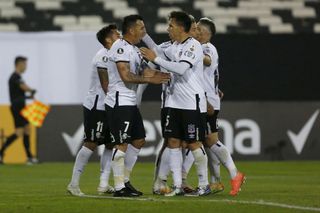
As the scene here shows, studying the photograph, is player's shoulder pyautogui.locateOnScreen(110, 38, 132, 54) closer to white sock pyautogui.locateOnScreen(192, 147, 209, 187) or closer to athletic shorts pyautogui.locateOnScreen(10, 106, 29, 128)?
white sock pyautogui.locateOnScreen(192, 147, 209, 187)

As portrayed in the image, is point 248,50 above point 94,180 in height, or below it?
above

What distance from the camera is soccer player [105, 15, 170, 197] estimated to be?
38.9 feet

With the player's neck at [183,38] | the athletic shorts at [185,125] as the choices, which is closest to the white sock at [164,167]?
the athletic shorts at [185,125]

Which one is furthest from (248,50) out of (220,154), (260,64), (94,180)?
(220,154)

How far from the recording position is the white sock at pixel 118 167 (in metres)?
11.9

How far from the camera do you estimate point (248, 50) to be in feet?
72.3

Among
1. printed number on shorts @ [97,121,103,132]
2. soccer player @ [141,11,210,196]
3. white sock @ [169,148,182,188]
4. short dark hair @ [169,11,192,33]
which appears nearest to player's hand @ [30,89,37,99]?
printed number on shorts @ [97,121,103,132]

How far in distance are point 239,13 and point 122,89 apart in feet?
45.5

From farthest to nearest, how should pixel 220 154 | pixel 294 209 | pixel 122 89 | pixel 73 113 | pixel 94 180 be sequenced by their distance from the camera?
pixel 73 113 < pixel 94 180 < pixel 220 154 < pixel 122 89 < pixel 294 209

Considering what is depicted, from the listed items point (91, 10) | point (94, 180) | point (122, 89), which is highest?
point (91, 10)

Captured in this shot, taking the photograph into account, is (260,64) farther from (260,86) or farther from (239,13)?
(239,13)

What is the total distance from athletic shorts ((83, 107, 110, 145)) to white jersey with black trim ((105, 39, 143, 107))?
2.56ft

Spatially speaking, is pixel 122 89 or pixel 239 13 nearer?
pixel 122 89

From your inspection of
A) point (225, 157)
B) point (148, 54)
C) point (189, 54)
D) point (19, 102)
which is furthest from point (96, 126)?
point (19, 102)
